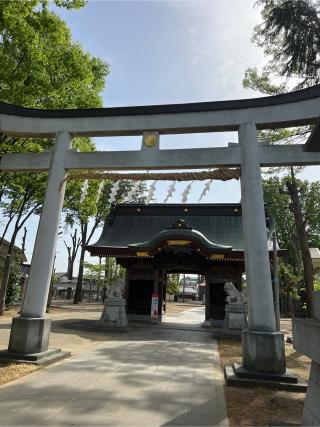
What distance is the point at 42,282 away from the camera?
8109 millimetres

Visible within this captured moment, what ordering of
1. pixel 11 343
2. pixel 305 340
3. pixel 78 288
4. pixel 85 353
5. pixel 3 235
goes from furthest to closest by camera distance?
pixel 78 288 < pixel 3 235 < pixel 85 353 < pixel 11 343 < pixel 305 340

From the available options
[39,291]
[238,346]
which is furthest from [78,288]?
[39,291]

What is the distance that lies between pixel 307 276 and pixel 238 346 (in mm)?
5150

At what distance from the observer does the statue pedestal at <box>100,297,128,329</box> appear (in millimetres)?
15289

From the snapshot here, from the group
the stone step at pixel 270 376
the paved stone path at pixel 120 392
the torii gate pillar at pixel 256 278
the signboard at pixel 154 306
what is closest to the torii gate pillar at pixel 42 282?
the paved stone path at pixel 120 392

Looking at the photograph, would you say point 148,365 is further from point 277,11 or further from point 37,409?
point 277,11

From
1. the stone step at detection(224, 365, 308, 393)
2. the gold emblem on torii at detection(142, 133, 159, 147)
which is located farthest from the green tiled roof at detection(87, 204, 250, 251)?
the stone step at detection(224, 365, 308, 393)

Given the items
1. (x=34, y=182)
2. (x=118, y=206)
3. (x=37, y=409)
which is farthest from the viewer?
→ (x=118, y=206)

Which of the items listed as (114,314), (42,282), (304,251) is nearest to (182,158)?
(42,282)

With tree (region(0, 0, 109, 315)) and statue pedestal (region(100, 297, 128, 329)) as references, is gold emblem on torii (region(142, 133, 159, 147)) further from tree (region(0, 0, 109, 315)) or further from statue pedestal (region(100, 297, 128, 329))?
statue pedestal (region(100, 297, 128, 329))

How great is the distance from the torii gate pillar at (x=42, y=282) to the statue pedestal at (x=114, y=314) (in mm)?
7029

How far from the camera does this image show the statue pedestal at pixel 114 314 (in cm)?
1529

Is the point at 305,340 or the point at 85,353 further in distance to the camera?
the point at 85,353

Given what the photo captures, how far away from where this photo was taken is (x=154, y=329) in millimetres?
15969
